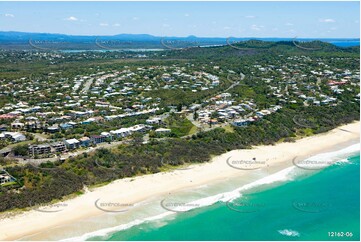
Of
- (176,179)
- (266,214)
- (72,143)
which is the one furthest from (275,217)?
(72,143)

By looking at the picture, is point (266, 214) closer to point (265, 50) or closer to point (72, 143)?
point (72, 143)

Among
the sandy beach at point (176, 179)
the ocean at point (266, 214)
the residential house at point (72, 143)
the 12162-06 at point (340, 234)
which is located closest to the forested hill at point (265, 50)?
the sandy beach at point (176, 179)

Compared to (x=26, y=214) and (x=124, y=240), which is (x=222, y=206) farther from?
(x=26, y=214)

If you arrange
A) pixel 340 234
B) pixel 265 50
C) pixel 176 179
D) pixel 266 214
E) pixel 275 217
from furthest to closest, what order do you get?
1. pixel 265 50
2. pixel 176 179
3. pixel 266 214
4. pixel 275 217
5. pixel 340 234

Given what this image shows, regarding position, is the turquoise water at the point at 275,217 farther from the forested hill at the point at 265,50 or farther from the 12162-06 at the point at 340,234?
the forested hill at the point at 265,50

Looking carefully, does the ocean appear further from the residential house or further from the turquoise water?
the residential house

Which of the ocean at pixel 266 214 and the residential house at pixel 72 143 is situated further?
the residential house at pixel 72 143

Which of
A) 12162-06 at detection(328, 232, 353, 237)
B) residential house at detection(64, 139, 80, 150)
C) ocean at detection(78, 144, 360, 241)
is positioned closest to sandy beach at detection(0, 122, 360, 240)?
ocean at detection(78, 144, 360, 241)
